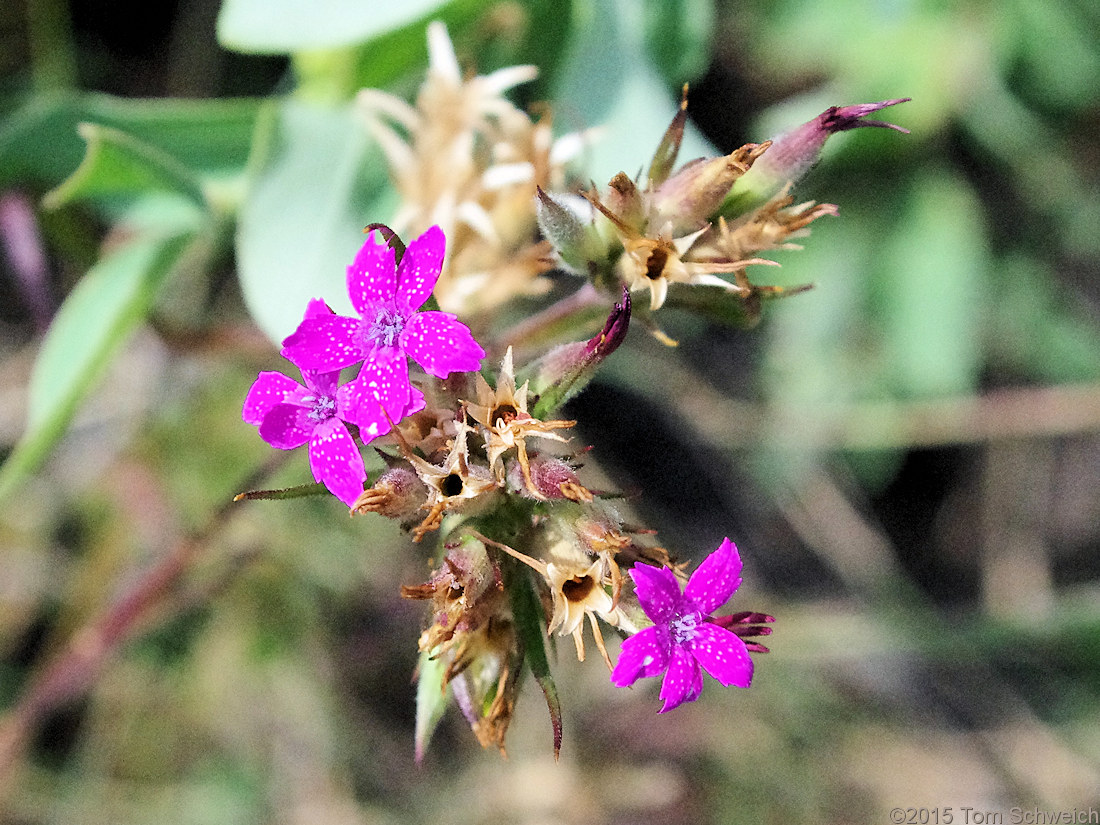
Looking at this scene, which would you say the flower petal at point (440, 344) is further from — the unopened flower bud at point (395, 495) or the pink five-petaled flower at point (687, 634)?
the pink five-petaled flower at point (687, 634)

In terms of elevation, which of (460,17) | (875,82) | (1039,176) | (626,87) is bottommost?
(1039,176)

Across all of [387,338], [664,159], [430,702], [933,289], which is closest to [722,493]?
[933,289]

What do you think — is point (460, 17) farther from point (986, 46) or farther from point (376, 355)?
point (986, 46)

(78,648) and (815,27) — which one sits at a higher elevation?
(815,27)

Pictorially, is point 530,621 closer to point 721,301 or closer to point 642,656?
point 642,656

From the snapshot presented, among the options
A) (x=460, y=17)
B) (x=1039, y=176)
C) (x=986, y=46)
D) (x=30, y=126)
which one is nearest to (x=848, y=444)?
(x=1039, y=176)

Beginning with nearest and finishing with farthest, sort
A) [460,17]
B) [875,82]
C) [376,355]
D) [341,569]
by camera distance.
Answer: [376,355] → [460,17] → [875,82] → [341,569]
